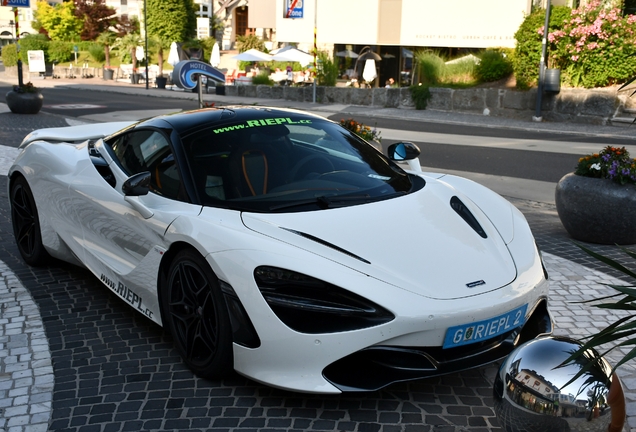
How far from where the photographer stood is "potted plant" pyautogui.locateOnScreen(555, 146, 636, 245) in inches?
257

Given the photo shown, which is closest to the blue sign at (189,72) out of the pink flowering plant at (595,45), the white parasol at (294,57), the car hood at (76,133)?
→ the car hood at (76,133)

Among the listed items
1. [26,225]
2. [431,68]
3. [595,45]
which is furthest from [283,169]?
[431,68]

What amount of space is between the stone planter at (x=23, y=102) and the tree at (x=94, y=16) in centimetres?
4526

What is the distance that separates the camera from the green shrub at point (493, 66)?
23297 millimetres

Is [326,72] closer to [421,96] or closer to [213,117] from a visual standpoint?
[421,96]

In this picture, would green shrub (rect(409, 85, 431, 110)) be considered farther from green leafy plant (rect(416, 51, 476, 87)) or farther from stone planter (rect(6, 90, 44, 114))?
stone planter (rect(6, 90, 44, 114))

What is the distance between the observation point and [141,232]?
13.8 feet

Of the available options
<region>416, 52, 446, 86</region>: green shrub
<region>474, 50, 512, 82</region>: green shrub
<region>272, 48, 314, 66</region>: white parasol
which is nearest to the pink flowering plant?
<region>474, 50, 512, 82</region>: green shrub

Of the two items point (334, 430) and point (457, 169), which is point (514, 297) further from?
point (457, 169)

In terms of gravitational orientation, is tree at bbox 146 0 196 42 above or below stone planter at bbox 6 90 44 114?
above

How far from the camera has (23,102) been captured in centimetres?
1905

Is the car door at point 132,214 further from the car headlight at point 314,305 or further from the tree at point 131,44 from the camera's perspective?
the tree at point 131,44

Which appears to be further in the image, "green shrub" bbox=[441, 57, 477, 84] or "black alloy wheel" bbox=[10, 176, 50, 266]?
"green shrub" bbox=[441, 57, 477, 84]

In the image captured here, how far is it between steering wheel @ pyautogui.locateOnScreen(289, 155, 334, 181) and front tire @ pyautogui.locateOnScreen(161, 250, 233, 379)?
840mm
